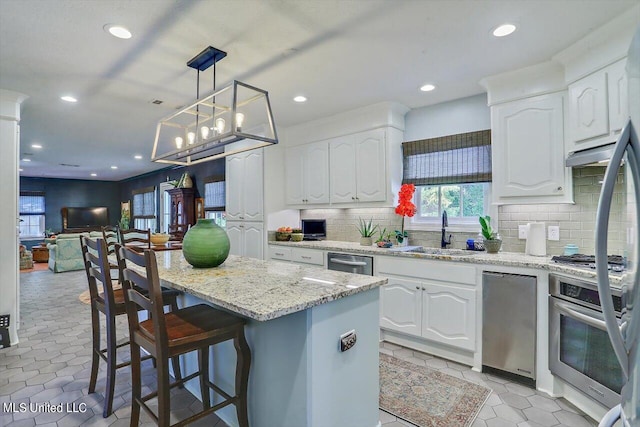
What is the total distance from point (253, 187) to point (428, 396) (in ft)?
10.9

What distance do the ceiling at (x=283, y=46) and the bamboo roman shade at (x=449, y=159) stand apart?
0.45m

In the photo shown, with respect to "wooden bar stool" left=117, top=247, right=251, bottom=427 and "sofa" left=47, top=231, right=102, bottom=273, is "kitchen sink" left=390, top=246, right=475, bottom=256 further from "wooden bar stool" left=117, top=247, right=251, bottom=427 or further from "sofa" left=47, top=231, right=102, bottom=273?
"sofa" left=47, top=231, right=102, bottom=273

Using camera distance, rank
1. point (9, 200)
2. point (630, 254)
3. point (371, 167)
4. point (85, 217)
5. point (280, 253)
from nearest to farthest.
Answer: point (630, 254) < point (9, 200) < point (371, 167) < point (280, 253) < point (85, 217)

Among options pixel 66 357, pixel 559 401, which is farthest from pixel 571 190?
pixel 66 357

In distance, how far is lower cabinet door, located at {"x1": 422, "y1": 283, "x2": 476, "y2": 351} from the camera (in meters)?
2.68

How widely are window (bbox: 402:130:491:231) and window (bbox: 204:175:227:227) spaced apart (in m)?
3.91

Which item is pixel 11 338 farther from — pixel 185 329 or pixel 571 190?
pixel 571 190

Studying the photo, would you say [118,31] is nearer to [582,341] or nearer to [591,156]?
[591,156]

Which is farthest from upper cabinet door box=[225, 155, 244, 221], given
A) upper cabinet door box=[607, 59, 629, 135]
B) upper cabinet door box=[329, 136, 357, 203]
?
upper cabinet door box=[607, 59, 629, 135]

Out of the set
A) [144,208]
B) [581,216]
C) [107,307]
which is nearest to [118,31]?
[107,307]

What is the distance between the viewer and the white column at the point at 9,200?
3.15 m

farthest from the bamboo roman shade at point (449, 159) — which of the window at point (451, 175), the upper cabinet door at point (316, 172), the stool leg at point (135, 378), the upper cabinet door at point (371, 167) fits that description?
the stool leg at point (135, 378)

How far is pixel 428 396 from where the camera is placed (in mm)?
2270

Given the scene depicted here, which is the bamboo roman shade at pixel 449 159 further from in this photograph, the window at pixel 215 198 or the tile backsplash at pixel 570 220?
the window at pixel 215 198
